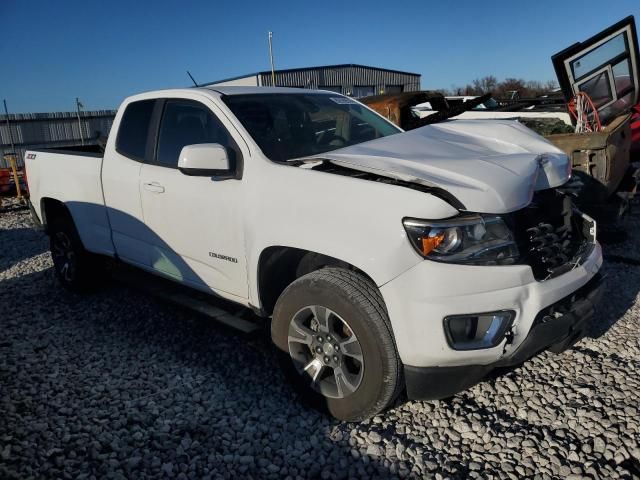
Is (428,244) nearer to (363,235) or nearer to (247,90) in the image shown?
(363,235)

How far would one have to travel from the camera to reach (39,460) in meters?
2.70

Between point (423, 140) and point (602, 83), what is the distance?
458 cm

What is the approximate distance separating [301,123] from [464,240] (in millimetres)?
1705

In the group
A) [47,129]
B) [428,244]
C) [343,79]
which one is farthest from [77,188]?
[343,79]

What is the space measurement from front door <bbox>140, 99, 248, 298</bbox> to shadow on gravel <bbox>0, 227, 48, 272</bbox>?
3999mm

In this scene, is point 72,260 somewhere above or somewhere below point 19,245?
above

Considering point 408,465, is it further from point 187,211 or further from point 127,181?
point 127,181

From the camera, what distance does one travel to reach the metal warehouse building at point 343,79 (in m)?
29.8

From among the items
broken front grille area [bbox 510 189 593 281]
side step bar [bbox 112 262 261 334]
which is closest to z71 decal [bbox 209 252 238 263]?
side step bar [bbox 112 262 261 334]

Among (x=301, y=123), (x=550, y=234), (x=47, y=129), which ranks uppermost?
(x=47, y=129)

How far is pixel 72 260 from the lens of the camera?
16.8 feet

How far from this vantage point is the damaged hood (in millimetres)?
2466

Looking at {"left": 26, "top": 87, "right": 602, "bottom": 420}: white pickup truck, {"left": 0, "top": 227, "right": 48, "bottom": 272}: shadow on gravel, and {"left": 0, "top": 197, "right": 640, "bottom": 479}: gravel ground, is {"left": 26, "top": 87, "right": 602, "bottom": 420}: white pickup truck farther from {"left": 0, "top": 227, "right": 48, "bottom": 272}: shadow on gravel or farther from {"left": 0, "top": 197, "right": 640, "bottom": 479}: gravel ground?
{"left": 0, "top": 227, "right": 48, "bottom": 272}: shadow on gravel

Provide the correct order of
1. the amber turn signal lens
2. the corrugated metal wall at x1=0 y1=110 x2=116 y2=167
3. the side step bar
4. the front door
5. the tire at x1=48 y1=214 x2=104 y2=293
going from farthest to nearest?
the corrugated metal wall at x1=0 y1=110 x2=116 y2=167
the tire at x1=48 y1=214 x2=104 y2=293
the side step bar
the front door
the amber turn signal lens
